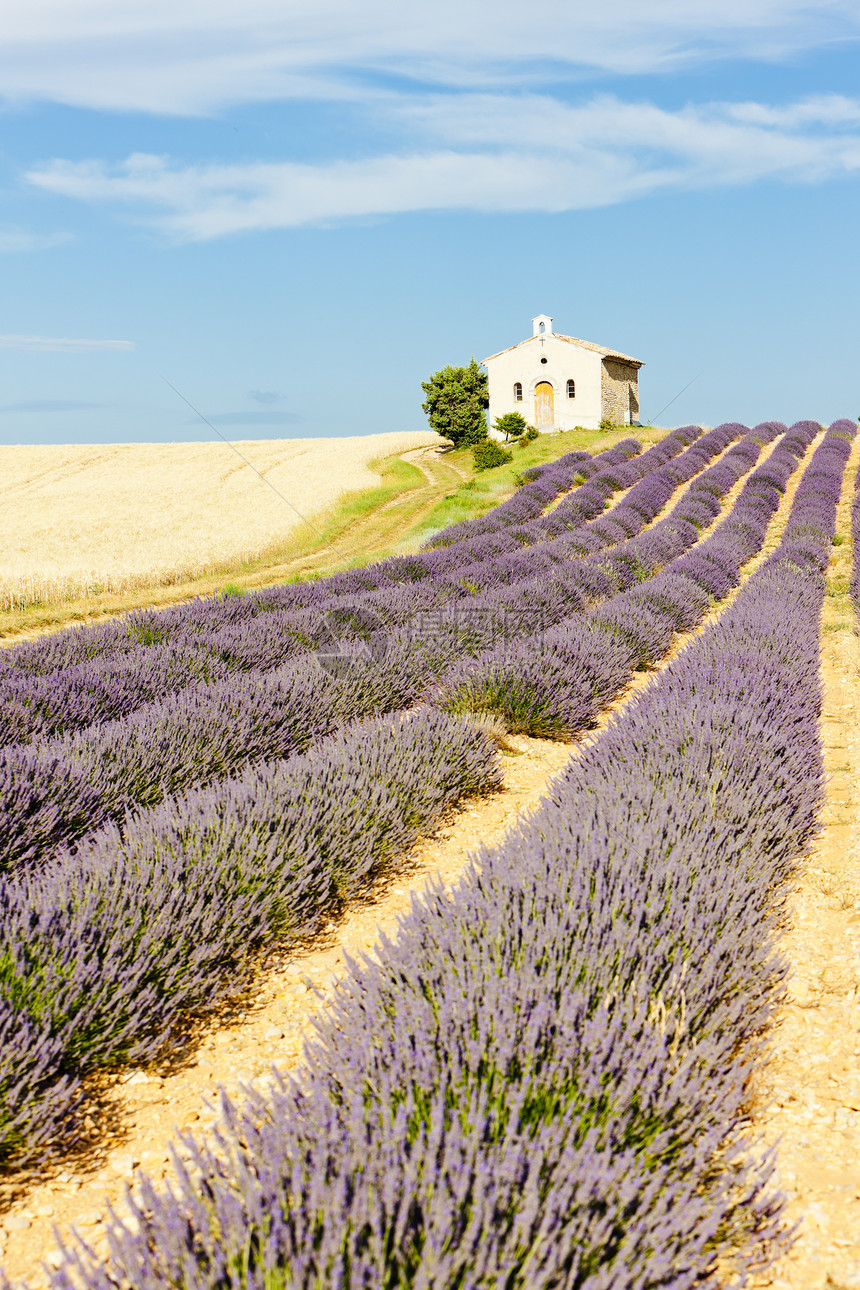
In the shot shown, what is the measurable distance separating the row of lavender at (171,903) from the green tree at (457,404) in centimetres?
3104

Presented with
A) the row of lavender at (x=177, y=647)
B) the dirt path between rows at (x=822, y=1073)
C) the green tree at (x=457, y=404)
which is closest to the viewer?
the dirt path between rows at (x=822, y=1073)

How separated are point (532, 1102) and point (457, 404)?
3380cm

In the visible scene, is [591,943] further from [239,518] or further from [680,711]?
[239,518]

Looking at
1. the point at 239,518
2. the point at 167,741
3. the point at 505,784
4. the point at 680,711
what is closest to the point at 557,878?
the point at 680,711

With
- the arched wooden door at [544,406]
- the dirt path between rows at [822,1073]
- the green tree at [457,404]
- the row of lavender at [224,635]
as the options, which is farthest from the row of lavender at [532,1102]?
the green tree at [457,404]

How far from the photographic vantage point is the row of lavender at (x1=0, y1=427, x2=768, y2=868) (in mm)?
3482

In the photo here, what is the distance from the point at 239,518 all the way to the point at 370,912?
17.2 m

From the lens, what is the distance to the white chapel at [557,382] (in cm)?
2961

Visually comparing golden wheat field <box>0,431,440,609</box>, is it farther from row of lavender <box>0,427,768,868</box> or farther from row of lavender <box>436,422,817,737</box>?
row of lavender <box>436,422,817,737</box>

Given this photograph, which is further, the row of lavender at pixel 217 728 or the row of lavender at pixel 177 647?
the row of lavender at pixel 177 647

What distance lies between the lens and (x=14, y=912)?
2.43 metres

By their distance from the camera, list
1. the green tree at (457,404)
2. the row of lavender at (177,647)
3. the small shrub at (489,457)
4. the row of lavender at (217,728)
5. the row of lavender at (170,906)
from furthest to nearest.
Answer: the green tree at (457,404) → the small shrub at (489,457) → the row of lavender at (177,647) → the row of lavender at (217,728) → the row of lavender at (170,906)

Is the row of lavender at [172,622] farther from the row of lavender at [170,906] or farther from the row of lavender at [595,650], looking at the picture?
the row of lavender at [170,906]

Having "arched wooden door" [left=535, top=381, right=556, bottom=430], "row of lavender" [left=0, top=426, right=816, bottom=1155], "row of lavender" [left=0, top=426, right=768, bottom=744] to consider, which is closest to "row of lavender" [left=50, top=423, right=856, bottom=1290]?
"row of lavender" [left=0, top=426, right=816, bottom=1155]
